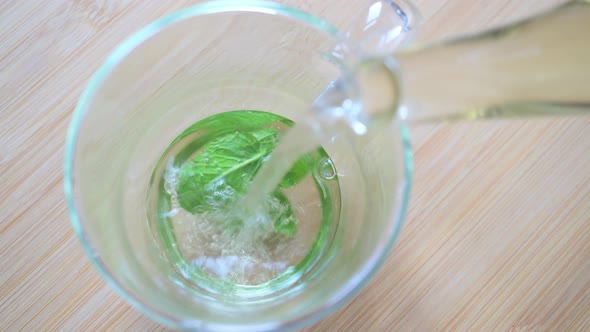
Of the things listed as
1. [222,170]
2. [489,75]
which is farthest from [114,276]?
[489,75]

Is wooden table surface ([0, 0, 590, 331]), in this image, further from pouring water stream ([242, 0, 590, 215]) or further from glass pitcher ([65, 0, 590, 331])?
pouring water stream ([242, 0, 590, 215])

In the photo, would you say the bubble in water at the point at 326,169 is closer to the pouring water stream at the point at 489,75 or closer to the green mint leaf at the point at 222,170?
the green mint leaf at the point at 222,170

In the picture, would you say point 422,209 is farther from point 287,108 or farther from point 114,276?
point 114,276

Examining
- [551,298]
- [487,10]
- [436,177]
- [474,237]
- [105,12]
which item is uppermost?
[105,12]

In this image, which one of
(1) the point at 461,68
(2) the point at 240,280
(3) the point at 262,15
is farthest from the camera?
(2) the point at 240,280

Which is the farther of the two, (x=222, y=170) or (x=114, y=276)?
(x=222, y=170)

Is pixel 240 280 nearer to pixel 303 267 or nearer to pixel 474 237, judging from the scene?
pixel 303 267

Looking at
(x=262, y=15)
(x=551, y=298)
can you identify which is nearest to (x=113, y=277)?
(x=262, y=15)
